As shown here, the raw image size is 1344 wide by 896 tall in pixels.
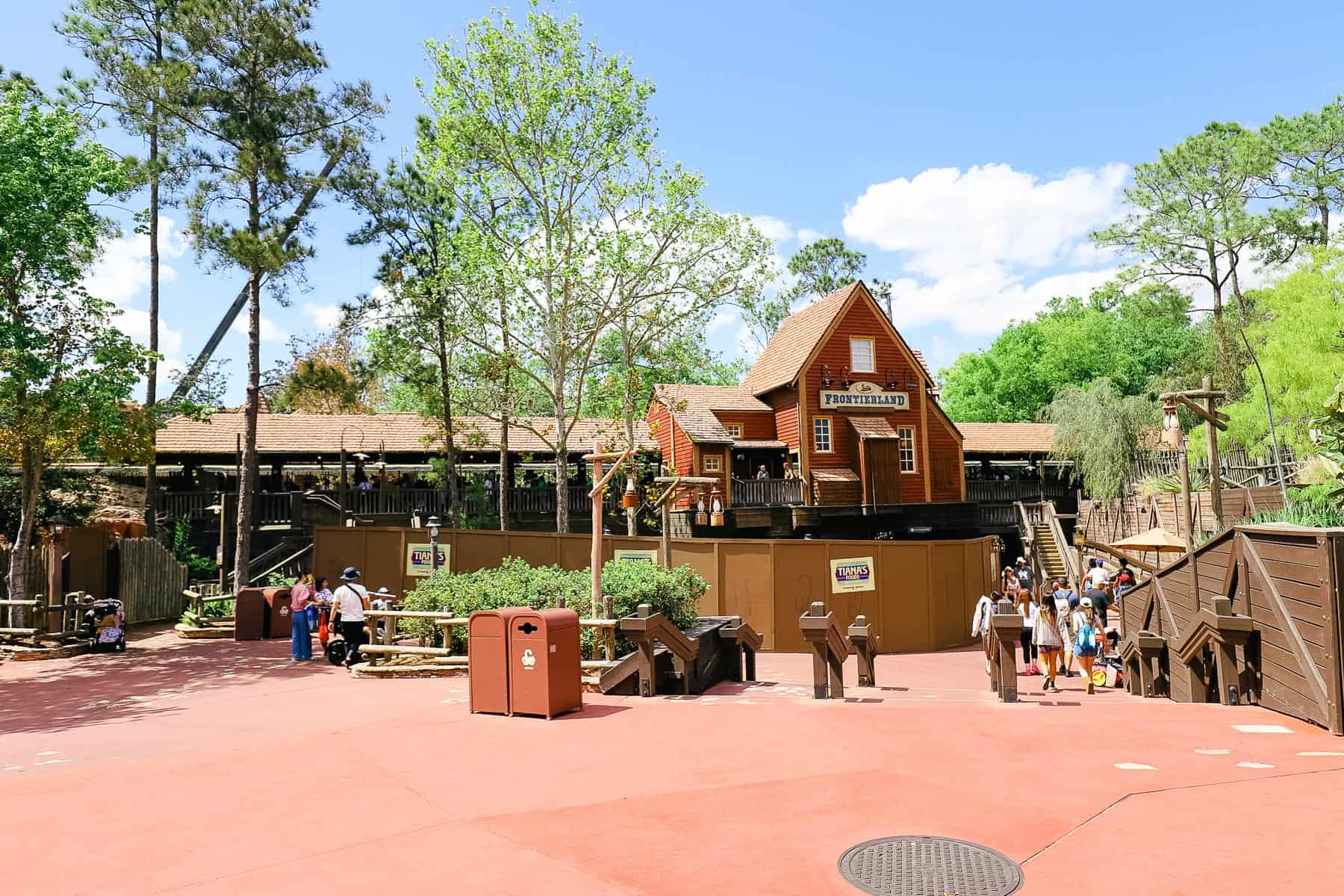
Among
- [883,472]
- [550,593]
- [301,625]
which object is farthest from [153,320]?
[883,472]

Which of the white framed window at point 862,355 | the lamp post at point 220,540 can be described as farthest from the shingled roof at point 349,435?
the white framed window at point 862,355

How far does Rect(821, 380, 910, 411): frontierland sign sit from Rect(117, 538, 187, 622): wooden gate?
23220 mm

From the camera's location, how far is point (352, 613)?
1455 centimetres

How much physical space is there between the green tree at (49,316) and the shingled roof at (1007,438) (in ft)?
105

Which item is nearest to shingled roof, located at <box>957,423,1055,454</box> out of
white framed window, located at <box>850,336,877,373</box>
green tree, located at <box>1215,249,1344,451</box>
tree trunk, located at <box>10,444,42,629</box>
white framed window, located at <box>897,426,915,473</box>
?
white framed window, located at <box>897,426,915,473</box>

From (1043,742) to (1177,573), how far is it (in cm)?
531

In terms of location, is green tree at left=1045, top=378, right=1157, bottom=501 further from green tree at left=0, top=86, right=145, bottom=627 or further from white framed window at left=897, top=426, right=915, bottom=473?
green tree at left=0, top=86, right=145, bottom=627

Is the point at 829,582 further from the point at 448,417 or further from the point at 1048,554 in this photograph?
the point at 1048,554

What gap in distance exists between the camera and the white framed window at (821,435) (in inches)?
1368

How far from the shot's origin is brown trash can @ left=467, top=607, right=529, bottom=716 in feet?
31.3

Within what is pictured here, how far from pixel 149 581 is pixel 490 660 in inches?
718

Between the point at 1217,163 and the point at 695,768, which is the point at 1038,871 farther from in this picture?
the point at 1217,163

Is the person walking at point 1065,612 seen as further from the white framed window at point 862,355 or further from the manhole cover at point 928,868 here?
the white framed window at point 862,355

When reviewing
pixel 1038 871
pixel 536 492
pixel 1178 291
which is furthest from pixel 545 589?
pixel 1178 291
